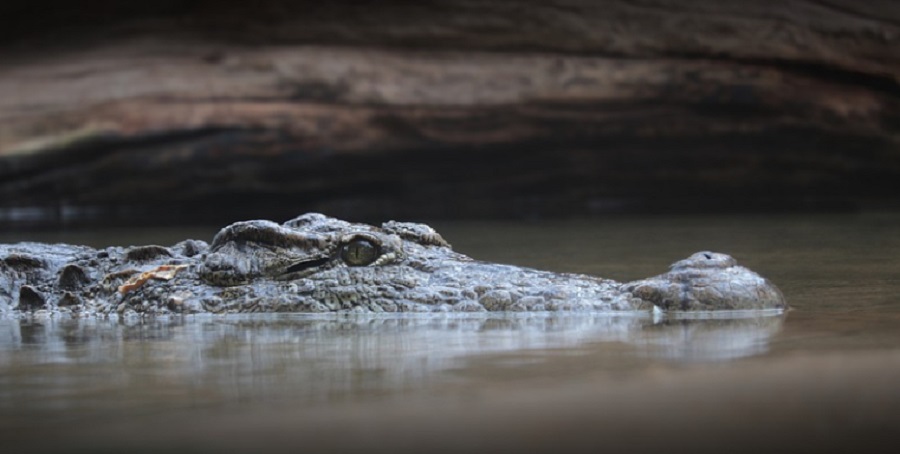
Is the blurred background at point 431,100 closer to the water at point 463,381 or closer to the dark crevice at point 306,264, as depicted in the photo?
the water at point 463,381

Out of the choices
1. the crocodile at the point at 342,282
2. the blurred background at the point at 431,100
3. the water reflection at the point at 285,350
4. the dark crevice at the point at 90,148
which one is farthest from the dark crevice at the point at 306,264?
the dark crevice at the point at 90,148

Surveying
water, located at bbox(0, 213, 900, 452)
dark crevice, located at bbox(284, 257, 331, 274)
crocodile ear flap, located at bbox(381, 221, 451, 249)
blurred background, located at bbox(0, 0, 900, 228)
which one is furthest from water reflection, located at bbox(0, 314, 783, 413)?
blurred background, located at bbox(0, 0, 900, 228)

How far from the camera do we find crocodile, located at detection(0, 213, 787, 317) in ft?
14.4

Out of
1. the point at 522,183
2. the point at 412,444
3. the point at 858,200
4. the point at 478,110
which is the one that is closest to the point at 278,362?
the point at 412,444

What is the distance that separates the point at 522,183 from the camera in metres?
11.2

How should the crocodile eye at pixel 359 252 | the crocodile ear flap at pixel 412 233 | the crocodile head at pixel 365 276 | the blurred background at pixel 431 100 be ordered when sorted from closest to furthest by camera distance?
the crocodile head at pixel 365 276, the crocodile eye at pixel 359 252, the crocodile ear flap at pixel 412 233, the blurred background at pixel 431 100

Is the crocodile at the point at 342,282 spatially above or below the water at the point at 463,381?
above

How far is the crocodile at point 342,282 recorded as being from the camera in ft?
14.4

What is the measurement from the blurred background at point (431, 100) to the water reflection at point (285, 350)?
229 inches

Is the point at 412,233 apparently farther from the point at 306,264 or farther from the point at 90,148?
the point at 90,148

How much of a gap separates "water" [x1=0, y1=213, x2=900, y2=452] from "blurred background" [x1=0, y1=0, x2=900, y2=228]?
5113mm

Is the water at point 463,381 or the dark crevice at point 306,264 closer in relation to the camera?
the water at point 463,381

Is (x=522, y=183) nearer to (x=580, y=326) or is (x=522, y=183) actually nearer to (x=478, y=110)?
(x=478, y=110)

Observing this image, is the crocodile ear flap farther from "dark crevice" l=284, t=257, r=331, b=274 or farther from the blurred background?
the blurred background
